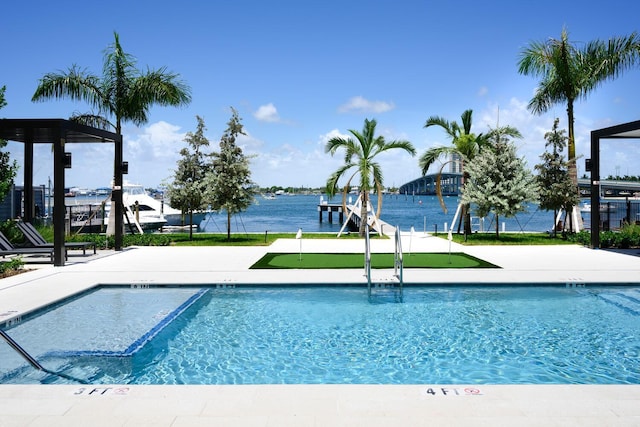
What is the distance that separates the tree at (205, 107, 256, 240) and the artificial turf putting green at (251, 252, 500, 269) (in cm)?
526

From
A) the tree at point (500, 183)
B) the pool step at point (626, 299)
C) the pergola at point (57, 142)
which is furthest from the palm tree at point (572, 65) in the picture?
the pergola at point (57, 142)

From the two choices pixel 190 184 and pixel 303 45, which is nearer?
pixel 190 184

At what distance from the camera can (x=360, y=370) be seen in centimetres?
658

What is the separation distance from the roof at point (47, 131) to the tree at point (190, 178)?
19.5 ft

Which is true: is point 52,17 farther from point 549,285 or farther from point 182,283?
point 549,285

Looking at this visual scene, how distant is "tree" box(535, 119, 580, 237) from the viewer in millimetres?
21719

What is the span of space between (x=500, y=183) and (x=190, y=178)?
13.3 metres

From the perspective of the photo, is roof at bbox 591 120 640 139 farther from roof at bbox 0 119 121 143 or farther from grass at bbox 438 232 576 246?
roof at bbox 0 119 121 143

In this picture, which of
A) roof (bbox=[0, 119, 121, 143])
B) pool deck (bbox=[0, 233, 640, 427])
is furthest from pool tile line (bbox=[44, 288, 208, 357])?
roof (bbox=[0, 119, 121, 143])

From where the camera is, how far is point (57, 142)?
13672 millimetres

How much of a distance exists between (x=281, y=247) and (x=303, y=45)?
11020mm
